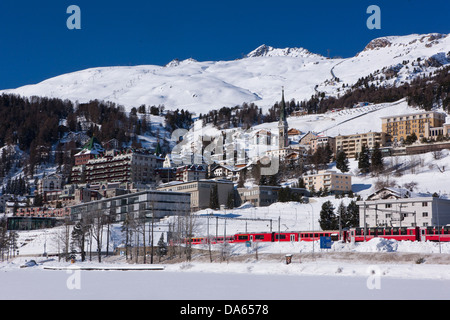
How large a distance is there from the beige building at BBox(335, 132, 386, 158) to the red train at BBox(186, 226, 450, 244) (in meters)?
99.1

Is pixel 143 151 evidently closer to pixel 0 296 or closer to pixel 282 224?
pixel 282 224

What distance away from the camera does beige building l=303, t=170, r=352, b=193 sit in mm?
115438

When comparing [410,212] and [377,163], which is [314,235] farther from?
[377,163]

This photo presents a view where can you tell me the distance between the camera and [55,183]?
16375cm

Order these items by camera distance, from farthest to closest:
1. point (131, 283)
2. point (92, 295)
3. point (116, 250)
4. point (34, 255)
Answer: point (34, 255) → point (116, 250) → point (131, 283) → point (92, 295)

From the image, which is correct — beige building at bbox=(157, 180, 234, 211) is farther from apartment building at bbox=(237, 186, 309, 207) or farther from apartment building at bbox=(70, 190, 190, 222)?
apartment building at bbox=(70, 190, 190, 222)

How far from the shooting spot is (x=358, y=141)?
6383 inches

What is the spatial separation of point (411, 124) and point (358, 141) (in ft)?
53.6

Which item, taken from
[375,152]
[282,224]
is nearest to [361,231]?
[282,224]

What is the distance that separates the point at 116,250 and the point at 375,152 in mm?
69233

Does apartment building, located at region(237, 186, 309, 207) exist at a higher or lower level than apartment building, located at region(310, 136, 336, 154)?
lower

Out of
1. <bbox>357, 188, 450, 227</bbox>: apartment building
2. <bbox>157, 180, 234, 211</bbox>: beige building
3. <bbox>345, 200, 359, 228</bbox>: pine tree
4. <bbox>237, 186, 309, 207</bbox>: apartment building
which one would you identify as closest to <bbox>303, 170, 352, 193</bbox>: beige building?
<bbox>237, 186, 309, 207</bbox>: apartment building

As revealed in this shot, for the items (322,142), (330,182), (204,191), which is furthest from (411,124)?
(204,191)
